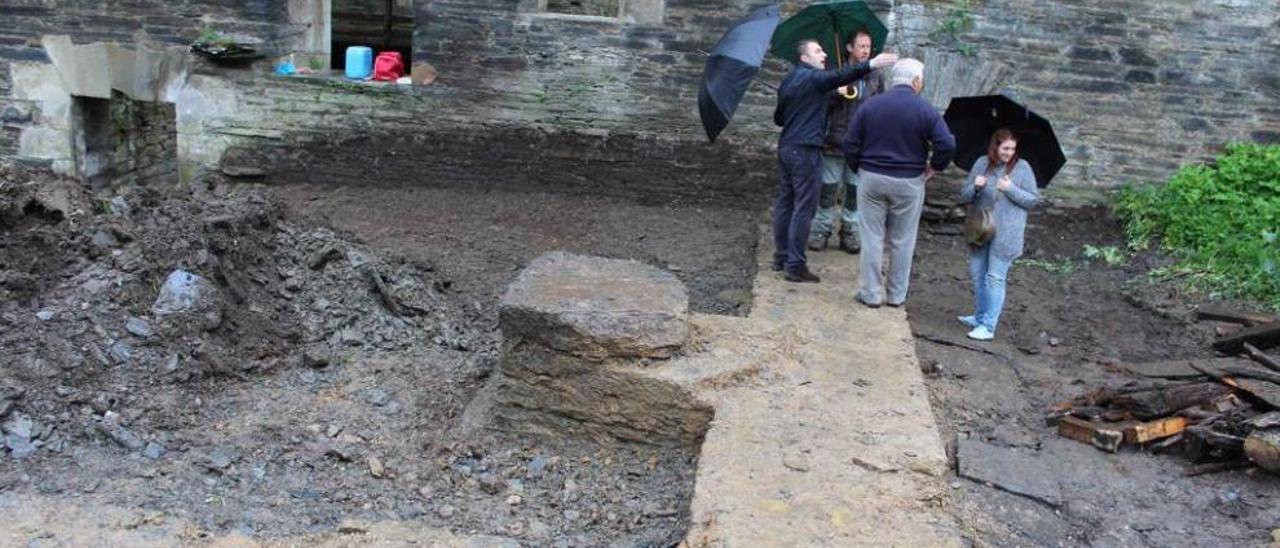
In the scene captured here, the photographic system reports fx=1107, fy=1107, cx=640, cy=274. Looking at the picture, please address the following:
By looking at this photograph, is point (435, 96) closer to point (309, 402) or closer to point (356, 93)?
point (356, 93)

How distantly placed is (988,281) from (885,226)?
68 cm

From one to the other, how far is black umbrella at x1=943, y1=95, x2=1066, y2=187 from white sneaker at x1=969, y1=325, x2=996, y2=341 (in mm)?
923

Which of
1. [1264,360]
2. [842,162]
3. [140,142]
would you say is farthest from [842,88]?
[140,142]

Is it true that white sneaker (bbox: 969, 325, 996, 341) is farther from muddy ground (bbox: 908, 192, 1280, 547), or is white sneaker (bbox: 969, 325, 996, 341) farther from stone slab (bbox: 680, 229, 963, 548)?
stone slab (bbox: 680, 229, 963, 548)

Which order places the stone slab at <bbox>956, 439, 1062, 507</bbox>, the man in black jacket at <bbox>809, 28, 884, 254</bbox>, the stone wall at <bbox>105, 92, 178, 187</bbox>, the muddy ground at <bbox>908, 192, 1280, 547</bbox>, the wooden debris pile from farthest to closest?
the stone wall at <bbox>105, 92, 178, 187</bbox>, the man in black jacket at <bbox>809, 28, 884, 254</bbox>, the wooden debris pile, the stone slab at <bbox>956, 439, 1062, 507</bbox>, the muddy ground at <bbox>908, 192, 1280, 547</bbox>

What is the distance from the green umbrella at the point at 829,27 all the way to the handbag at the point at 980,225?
1.58 metres

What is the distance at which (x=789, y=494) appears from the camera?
390 centimetres

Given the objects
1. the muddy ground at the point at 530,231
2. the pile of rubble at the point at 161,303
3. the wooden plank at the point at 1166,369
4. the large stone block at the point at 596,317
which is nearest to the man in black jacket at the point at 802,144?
the muddy ground at the point at 530,231

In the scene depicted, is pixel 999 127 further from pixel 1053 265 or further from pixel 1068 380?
pixel 1053 265

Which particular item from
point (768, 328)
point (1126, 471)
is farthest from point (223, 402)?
point (1126, 471)

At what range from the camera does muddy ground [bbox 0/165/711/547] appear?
4441mm

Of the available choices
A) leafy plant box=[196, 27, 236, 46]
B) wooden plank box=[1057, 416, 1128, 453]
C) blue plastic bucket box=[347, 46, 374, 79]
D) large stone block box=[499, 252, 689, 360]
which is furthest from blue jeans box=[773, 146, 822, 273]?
leafy plant box=[196, 27, 236, 46]

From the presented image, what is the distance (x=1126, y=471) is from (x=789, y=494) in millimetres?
1804

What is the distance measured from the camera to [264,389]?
5.50 m
